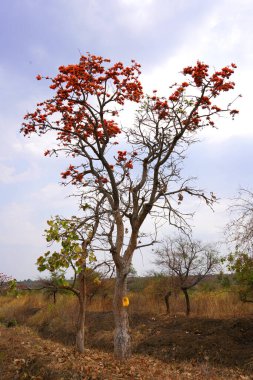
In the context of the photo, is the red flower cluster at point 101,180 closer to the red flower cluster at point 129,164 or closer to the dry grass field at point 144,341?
the red flower cluster at point 129,164

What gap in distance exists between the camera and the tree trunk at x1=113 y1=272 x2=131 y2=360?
35.3 ft

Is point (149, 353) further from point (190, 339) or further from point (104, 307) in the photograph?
point (104, 307)

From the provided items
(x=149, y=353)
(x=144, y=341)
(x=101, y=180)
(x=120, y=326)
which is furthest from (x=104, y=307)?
(x=101, y=180)

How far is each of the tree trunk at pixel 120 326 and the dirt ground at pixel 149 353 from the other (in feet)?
1.10

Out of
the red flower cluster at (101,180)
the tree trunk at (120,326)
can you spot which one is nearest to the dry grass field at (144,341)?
the tree trunk at (120,326)

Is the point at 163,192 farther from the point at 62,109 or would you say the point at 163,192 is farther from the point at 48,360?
the point at 48,360

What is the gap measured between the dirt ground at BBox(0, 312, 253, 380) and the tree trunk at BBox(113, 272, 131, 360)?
0.33 meters

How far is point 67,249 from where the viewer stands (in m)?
7.04

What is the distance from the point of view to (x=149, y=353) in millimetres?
15070

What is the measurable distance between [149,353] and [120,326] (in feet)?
16.1

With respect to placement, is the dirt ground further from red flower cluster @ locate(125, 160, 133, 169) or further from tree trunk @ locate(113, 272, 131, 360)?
red flower cluster @ locate(125, 160, 133, 169)

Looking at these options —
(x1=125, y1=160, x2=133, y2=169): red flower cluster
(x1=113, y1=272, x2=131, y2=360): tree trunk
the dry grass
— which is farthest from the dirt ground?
(x1=125, y1=160, x2=133, y2=169): red flower cluster

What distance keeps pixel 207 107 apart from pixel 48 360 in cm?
724

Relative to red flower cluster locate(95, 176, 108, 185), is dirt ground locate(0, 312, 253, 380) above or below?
below
